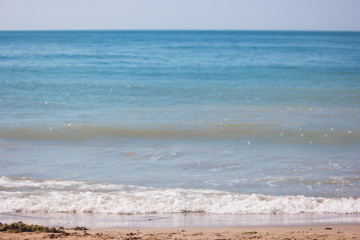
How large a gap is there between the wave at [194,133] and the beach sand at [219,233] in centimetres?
622

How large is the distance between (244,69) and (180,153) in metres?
20.2

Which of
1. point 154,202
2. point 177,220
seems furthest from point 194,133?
point 177,220

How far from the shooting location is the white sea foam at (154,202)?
726cm

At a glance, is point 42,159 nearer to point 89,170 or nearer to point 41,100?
point 89,170

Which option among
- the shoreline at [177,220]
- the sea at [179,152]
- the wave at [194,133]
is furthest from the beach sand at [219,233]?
the wave at [194,133]

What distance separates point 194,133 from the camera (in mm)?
13133

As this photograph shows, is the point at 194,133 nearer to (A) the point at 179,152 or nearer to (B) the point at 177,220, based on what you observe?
(A) the point at 179,152

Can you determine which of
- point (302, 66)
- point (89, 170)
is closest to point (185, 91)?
point (89, 170)

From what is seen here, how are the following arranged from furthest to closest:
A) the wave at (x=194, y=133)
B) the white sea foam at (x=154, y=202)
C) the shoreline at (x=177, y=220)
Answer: the wave at (x=194, y=133) < the white sea foam at (x=154, y=202) < the shoreline at (x=177, y=220)

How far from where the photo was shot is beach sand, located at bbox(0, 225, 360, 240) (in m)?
Result: 5.63

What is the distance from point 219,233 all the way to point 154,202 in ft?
6.20

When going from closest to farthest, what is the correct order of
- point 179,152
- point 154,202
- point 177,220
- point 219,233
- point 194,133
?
point 219,233, point 177,220, point 154,202, point 179,152, point 194,133

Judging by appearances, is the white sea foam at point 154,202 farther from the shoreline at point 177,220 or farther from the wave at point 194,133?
the wave at point 194,133

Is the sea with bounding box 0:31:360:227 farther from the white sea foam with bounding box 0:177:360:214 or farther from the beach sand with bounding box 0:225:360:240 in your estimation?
the beach sand with bounding box 0:225:360:240
